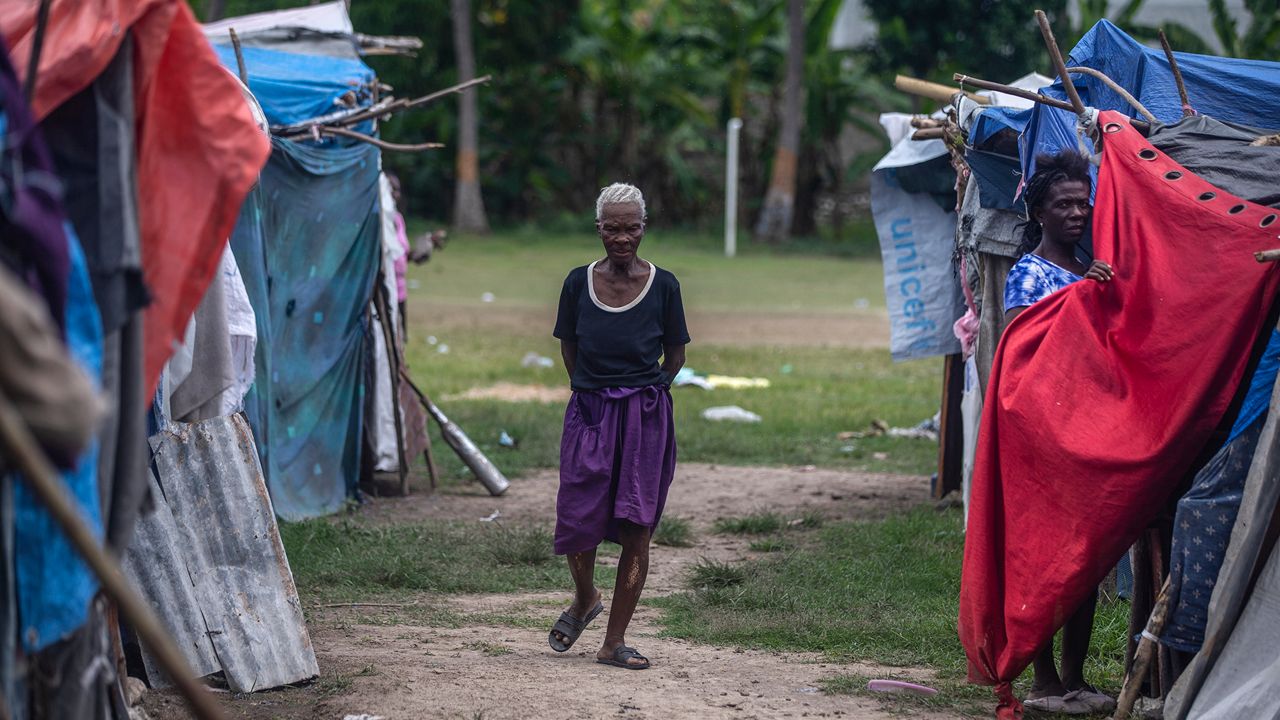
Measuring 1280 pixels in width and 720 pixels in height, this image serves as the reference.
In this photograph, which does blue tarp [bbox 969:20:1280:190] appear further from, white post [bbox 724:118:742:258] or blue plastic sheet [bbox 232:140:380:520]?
white post [bbox 724:118:742:258]

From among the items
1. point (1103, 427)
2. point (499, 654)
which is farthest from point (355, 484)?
point (1103, 427)

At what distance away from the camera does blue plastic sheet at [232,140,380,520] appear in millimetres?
7336

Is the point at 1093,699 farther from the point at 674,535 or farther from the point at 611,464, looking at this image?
the point at 674,535

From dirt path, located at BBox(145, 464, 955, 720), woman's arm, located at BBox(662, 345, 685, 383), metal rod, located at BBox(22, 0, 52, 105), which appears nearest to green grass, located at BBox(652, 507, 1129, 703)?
dirt path, located at BBox(145, 464, 955, 720)

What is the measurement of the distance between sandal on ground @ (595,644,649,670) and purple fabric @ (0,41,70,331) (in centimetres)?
275

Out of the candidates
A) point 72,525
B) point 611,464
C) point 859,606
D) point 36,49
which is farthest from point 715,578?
point 72,525

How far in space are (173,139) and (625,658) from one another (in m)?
2.57

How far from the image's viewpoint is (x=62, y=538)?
2742mm

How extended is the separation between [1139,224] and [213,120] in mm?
2647

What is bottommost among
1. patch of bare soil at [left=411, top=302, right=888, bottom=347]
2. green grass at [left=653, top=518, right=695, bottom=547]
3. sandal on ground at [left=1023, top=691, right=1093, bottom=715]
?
patch of bare soil at [left=411, top=302, right=888, bottom=347]

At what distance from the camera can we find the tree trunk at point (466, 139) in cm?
2692

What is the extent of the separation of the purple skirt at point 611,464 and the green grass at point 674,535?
2.29 metres

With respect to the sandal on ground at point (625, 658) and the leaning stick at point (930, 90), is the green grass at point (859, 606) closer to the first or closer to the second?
the sandal on ground at point (625, 658)

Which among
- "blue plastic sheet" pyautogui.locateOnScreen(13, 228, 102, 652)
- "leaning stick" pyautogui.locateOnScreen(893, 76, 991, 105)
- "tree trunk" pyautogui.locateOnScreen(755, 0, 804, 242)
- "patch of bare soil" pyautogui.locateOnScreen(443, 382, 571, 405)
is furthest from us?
"tree trunk" pyautogui.locateOnScreen(755, 0, 804, 242)
